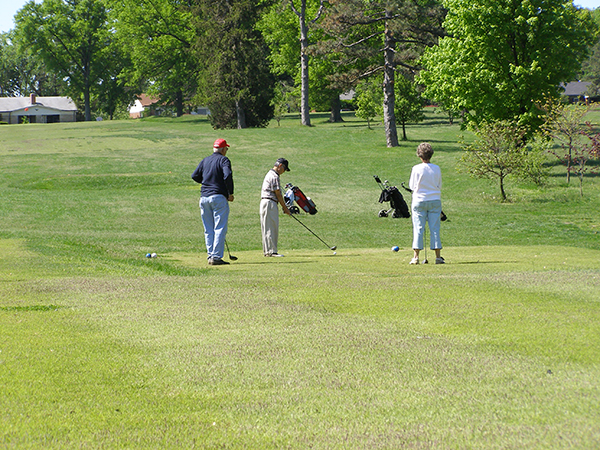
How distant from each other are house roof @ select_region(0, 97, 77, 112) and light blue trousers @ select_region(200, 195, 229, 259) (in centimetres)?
12441

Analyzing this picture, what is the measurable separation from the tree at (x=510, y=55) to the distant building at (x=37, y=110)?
105 m

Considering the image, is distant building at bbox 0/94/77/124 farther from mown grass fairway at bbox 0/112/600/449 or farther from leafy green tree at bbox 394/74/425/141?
mown grass fairway at bbox 0/112/600/449

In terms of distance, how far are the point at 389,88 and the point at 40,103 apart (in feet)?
325

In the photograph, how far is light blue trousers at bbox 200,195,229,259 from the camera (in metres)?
12.7

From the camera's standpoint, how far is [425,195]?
1212 cm

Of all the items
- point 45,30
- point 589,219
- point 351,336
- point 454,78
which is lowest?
point 589,219

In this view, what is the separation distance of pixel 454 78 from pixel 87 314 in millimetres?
34179

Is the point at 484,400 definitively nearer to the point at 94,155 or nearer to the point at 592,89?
the point at 94,155

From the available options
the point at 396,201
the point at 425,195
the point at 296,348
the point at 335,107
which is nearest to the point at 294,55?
the point at 335,107

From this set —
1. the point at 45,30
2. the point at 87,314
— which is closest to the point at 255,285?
the point at 87,314

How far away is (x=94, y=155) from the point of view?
4316cm

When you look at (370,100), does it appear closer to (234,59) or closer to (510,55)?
(234,59)

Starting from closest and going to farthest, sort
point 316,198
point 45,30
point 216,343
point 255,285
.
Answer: point 216,343
point 255,285
point 316,198
point 45,30

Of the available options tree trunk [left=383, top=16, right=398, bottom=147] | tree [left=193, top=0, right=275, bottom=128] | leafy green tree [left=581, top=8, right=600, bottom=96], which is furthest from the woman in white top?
leafy green tree [left=581, top=8, right=600, bottom=96]
